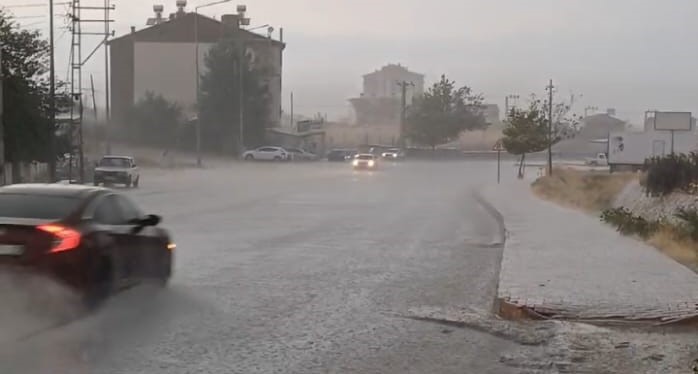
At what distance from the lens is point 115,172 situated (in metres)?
49.7

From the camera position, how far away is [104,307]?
37.3 ft

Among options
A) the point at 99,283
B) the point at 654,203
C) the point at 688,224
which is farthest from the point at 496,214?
the point at 99,283

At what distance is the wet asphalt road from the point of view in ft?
29.5

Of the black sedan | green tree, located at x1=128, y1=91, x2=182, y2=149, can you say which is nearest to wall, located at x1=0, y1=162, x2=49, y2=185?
the black sedan

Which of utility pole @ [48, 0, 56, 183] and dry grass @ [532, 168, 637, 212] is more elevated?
utility pole @ [48, 0, 56, 183]

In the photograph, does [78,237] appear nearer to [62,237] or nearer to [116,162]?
[62,237]

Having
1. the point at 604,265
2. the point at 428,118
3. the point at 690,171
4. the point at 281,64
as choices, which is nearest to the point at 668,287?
the point at 604,265

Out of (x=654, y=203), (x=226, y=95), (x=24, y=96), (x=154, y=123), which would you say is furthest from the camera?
(x=226, y=95)

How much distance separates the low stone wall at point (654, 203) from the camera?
974 inches

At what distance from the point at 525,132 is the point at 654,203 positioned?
34.1 metres

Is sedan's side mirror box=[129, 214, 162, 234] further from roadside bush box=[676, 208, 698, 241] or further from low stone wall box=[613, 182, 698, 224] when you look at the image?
low stone wall box=[613, 182, 698, 224]

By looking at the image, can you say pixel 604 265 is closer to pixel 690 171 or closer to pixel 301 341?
pixel 301 341

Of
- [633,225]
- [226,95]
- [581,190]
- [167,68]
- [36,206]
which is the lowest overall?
[581,190]

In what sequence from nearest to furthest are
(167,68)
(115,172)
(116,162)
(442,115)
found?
1. (115,172)
2. (116,162)
3. (167,68)
4. (442,115)
